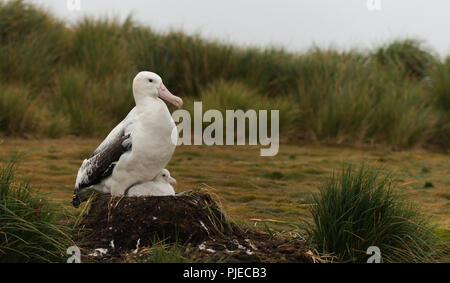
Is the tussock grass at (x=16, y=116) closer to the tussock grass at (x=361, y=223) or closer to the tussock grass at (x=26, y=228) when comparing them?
the tussock grass at (x=26, y=228)

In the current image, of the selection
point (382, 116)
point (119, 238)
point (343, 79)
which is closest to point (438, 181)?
point (382, 116)

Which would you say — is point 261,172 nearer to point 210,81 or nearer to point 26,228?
point 26,228

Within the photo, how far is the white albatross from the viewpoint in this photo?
485cm

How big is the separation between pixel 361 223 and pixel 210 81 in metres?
10.6

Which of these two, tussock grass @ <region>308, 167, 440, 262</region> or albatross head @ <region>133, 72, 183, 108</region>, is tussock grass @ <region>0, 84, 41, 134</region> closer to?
albatross head @ <region>133, 72, 183, 108</region>

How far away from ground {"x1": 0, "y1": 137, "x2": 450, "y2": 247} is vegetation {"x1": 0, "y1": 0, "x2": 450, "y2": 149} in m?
0.74

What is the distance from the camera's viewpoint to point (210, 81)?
14672 mm

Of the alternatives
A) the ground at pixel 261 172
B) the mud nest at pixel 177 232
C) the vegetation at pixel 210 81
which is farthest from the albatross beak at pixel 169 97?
the vegetation at pixel 210 81

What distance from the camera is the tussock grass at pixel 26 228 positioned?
13.0ft

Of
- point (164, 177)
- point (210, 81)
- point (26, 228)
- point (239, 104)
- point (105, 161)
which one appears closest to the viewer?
point (26, 228)

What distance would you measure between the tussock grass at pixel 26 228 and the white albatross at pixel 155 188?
712mm

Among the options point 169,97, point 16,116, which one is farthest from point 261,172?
point 16,116
